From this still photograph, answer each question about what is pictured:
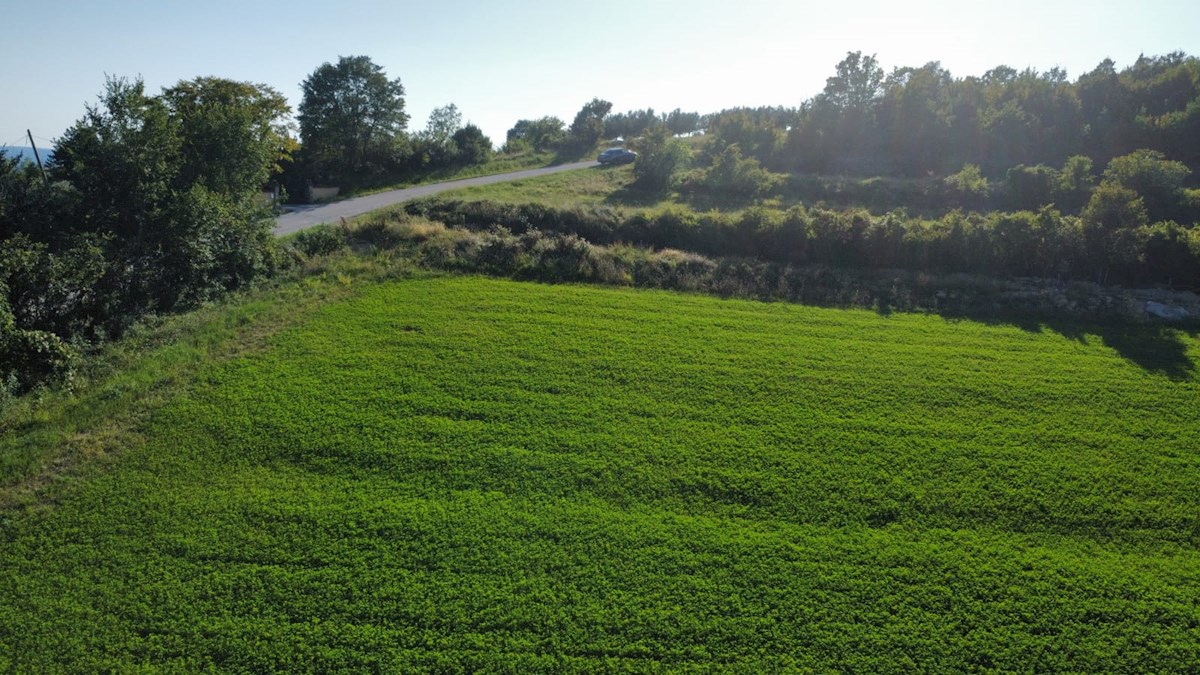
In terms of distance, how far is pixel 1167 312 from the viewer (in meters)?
23.0

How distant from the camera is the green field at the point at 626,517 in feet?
31.5

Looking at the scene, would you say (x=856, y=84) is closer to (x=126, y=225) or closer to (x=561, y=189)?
(x=561, y=189)

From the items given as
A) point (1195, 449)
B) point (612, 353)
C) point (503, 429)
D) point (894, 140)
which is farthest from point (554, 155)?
point (1195, 449)

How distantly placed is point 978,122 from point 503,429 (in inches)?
2028

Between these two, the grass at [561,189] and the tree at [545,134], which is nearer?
the grass at [561,189]

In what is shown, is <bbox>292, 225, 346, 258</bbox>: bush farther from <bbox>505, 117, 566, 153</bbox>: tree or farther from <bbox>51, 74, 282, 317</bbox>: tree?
<bbox>505, 117, 566, 153</bbox>: tree

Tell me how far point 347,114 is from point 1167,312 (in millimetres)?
47594

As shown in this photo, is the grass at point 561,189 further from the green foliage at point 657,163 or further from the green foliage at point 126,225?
the green foliage at point 126,225

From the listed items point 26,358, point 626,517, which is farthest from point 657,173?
point 26,358

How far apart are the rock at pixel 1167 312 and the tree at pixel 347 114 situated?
4492 centimetres

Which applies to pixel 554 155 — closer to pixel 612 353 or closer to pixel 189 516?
pixel 612 353

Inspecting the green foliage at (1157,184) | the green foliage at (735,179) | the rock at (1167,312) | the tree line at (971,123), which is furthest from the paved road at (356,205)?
the green foliage at (1157,184)

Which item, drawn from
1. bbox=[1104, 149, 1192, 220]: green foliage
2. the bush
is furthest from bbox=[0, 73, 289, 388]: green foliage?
bbox=[1104, 149, 1192, 220]: green foliage

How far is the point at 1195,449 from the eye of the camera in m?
14.6
